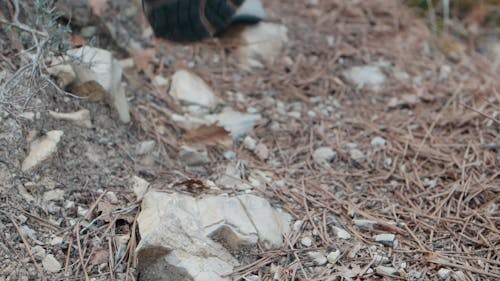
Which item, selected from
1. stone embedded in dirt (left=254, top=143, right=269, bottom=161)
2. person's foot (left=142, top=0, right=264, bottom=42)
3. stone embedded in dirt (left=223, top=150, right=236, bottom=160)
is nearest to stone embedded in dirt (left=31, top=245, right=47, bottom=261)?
stone embedded in dirt (left=223, top=150, right=236, bottom=160)

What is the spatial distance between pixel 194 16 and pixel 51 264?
4.39ft

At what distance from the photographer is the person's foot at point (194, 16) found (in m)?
2.71

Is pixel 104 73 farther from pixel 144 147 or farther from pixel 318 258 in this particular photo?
pixel 318 258

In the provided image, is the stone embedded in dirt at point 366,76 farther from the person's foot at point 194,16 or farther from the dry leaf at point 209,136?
the dry leaf at point 209,136

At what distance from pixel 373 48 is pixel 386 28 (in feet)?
0.69

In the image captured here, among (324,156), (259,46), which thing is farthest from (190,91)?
(324,156)

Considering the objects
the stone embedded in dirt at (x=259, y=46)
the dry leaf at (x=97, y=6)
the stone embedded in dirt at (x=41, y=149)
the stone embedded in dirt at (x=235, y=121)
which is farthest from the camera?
the stone embedded in dirt at (x=259, y=46)

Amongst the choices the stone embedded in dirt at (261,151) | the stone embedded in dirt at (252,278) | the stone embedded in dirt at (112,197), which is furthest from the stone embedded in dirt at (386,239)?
the stone embedded in dirt at (112,197)

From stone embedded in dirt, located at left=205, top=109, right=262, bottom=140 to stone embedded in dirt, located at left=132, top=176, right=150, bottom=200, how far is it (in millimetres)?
454

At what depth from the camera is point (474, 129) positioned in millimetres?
2604

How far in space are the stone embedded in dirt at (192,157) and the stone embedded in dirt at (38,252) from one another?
0.63 metres

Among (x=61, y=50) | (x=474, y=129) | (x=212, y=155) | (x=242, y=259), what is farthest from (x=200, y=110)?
(x=474, y=129)

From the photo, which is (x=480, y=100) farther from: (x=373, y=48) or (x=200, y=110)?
(x=200, y=110)

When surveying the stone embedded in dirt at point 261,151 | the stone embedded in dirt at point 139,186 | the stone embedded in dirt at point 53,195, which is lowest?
the stone embedded in dirt at point 261,151
